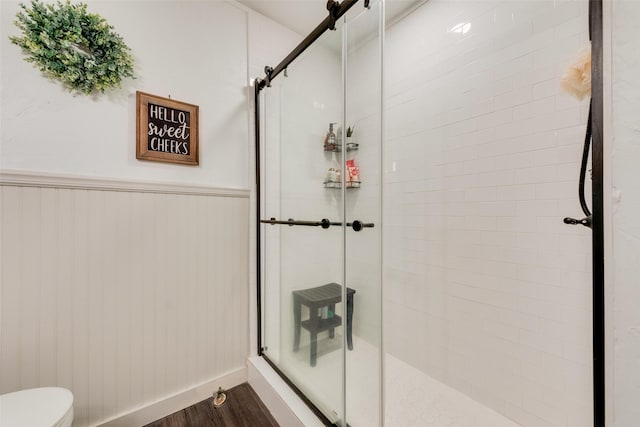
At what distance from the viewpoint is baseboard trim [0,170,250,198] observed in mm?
1114

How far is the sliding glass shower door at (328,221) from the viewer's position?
1.03 metres

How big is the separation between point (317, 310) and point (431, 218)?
0.96m

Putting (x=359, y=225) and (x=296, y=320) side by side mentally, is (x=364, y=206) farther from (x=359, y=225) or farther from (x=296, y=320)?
(x=296, y=320)

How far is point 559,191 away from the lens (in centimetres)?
119

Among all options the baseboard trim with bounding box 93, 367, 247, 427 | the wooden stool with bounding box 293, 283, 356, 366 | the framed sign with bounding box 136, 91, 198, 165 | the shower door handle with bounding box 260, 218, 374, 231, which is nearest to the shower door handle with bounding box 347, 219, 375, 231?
the shower door handle with bounding box 260, 218, 374, 231

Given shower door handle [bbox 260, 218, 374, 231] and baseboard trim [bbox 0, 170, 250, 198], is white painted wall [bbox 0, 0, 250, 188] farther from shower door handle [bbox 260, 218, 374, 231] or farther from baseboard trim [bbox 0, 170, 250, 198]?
shower door handle [bbox 260, 218, 374, 231]

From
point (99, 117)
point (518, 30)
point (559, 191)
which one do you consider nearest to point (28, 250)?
point (99, 117)

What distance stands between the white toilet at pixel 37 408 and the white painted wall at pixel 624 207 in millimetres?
1483

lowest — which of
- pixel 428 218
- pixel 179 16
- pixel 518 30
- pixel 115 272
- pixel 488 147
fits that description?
pixel 115 272

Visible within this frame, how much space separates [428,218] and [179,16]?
1970 millimetres

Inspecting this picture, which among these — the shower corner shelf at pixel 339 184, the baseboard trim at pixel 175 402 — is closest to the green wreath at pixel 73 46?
the shower corner shelf at pixel 339 184

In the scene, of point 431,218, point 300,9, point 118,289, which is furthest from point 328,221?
point 300,9

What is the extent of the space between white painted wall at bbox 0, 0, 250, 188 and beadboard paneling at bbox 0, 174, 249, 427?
107 millimetres

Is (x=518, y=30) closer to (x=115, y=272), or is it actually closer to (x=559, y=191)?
(x=559, y=191)
